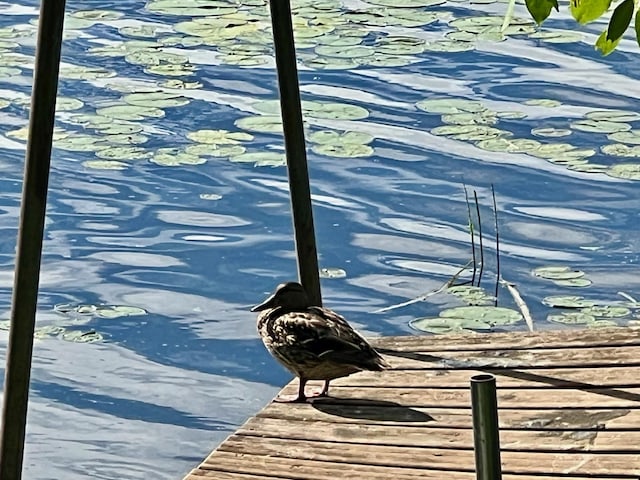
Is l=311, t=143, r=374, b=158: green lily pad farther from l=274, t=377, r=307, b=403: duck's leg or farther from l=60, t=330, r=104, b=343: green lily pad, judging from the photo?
l=274, t=377, r=307, b=403: duck's leg

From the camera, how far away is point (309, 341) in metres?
3.48

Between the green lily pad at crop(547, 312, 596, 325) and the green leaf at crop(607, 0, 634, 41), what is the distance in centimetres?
409

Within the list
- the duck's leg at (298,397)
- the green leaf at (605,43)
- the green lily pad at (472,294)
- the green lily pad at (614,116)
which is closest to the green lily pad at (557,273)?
the green lily pad at (472,294)

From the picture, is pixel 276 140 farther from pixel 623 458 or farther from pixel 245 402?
pixel 623 458

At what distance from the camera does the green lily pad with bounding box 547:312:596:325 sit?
5465mm

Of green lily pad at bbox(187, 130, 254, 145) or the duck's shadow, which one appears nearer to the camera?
the duck's shadow

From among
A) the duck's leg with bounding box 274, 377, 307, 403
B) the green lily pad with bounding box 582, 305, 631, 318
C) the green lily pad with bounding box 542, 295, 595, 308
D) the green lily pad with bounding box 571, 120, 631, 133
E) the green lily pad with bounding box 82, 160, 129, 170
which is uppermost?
the duck's leg with bounding box 274, 377, 307, 403

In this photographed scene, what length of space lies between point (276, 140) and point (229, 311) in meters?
2.02

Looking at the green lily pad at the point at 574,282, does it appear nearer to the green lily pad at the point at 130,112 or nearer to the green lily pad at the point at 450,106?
the green lily pad at the point at 450,106


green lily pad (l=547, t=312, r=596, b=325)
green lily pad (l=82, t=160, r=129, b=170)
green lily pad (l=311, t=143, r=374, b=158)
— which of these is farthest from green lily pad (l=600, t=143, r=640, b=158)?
green lily pad (l=82, t=160, r=129, b=170)

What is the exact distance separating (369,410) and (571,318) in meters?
2.48

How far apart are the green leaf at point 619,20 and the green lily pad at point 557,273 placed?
4.57 meters

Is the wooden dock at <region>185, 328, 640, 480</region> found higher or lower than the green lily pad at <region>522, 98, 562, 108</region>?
higher

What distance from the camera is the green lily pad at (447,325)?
5.41 meters
